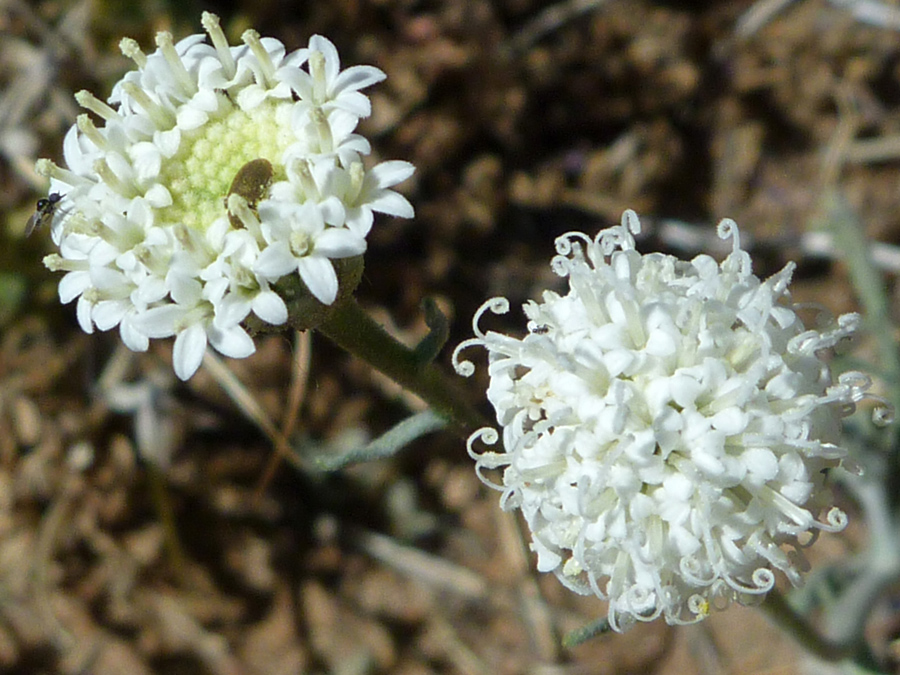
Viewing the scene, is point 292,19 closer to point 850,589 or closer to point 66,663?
point 66,663

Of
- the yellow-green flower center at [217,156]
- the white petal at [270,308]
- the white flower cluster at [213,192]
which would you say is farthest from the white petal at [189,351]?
the yellow-green flower center at [217,156]

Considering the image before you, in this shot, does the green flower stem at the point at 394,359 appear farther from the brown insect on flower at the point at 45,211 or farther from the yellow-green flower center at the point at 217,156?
the brown insect on flower at the point at 45,211

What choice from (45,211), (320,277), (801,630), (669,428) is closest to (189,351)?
(320,277)

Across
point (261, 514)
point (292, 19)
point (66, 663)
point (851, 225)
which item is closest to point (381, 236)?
point (292, 19)

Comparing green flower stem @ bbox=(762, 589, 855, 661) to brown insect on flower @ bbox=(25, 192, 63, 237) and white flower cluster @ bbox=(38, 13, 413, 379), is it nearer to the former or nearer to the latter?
white flower cluster @ bbox=(38, 13, 413, 379)

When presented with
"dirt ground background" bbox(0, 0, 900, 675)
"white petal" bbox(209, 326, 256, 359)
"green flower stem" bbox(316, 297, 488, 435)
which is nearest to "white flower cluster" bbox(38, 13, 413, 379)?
"white petal" bbox(209, 326, 256, 359)

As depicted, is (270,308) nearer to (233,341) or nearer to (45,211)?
(233,341)
